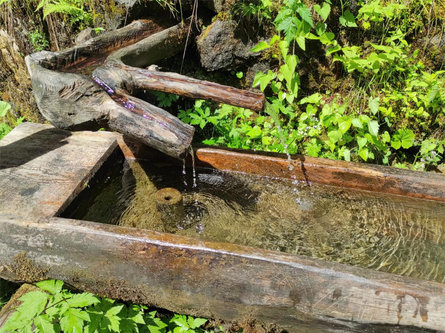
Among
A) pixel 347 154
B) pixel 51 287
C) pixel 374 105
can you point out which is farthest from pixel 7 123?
pixel 374 105

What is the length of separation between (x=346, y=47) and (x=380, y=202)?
1.77m

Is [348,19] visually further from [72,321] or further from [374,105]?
[72,321]

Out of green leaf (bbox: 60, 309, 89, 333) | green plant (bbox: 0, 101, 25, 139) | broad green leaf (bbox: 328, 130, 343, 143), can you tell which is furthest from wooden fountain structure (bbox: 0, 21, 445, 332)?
green plant (bbox: 0, 101, 25, 139)

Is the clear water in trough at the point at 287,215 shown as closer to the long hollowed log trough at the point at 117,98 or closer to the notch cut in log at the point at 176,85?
the long hollowed log trough at the point at 117,98

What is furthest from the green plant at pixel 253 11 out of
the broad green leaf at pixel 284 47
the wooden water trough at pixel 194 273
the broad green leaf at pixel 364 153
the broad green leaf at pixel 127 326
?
the broad green leaf at pixel 127 326

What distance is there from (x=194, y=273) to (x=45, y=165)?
5.45 ft

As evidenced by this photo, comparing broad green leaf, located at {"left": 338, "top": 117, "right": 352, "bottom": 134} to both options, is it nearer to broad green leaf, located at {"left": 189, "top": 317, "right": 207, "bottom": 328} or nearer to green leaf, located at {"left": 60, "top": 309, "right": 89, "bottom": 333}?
broad green leaf, located at {"left": 189, "top": 317, "right": 207, "bottom": 328}

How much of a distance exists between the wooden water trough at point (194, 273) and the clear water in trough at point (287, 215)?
0.31 meters

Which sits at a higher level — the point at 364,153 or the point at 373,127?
the point at 373,127

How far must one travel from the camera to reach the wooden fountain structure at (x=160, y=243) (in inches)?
80.9

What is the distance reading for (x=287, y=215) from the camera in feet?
10.4

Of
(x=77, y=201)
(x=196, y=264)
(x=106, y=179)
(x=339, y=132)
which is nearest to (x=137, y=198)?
(x=106, y=179)

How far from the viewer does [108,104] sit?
2758 mm

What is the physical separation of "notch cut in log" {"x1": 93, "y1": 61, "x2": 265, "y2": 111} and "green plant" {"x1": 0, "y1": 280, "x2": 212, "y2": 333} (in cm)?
161
